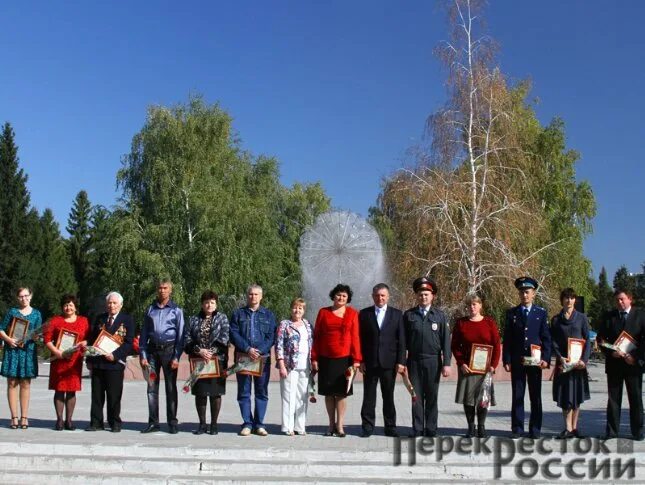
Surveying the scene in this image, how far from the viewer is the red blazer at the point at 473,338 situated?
9.55 m

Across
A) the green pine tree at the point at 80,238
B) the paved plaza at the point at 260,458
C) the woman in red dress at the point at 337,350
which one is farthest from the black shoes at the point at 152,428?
the green pine tree at the point at 80,238

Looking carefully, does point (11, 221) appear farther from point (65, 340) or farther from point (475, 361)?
point (475, 361)

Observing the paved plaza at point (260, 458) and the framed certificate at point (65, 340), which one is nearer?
the paved plaza at point (260, 458)

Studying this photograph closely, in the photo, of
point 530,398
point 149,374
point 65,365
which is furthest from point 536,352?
point 65,365

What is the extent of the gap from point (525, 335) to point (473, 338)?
0.65 metres

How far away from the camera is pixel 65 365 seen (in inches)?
394

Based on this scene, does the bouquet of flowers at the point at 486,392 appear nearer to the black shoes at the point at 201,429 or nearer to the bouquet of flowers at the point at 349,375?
the bouquet of flowers at the point at 349,375

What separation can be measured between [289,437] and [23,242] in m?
44.7

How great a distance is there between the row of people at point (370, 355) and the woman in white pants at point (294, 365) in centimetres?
1

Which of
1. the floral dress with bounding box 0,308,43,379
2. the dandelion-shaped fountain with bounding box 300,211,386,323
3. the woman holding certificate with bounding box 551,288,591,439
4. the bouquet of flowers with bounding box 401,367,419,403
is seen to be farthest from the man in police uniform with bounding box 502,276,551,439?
the dandelion-shaped fountain with bounding box 300,211,386,323

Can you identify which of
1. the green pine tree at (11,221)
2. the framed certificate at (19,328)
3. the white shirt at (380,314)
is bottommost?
the framed certificate at (19,328)

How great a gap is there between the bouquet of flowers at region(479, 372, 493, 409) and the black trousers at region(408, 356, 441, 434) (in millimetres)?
542

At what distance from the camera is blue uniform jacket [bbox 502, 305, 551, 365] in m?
9.59

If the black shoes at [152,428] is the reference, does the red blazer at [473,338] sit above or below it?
above
